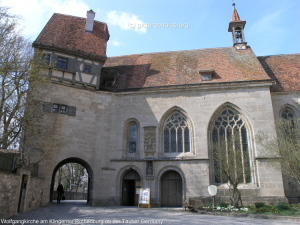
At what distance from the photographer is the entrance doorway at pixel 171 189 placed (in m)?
17.3

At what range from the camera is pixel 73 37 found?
2022 centimetres

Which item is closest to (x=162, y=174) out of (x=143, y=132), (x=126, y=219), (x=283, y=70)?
(x=143, y=132)

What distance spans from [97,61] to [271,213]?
14522 millimetres

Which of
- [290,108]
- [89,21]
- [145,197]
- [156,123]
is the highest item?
[89,21]

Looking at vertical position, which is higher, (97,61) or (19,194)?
(97,61)

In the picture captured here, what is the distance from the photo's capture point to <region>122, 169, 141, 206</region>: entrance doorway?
17.9 metres

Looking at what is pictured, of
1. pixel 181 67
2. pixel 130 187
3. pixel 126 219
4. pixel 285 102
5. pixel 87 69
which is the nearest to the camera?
pixel 126 219

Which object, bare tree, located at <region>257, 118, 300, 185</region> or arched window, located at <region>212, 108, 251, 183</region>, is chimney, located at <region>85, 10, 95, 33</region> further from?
bare tree, located at <region>257, 118, 300, 185</region>

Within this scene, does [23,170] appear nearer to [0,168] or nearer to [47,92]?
[0,168]

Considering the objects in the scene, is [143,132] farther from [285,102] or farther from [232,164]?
[285,102]

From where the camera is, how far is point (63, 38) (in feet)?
63.9

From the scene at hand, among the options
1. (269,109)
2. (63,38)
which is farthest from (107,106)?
(269,109)

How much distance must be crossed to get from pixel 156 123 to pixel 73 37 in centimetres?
914

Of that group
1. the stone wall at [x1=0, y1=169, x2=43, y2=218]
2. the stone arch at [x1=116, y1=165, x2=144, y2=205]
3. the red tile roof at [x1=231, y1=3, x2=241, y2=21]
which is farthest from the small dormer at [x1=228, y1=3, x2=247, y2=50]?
the stone wall at [x1=0, y1=169, x2=43, y2=218]
